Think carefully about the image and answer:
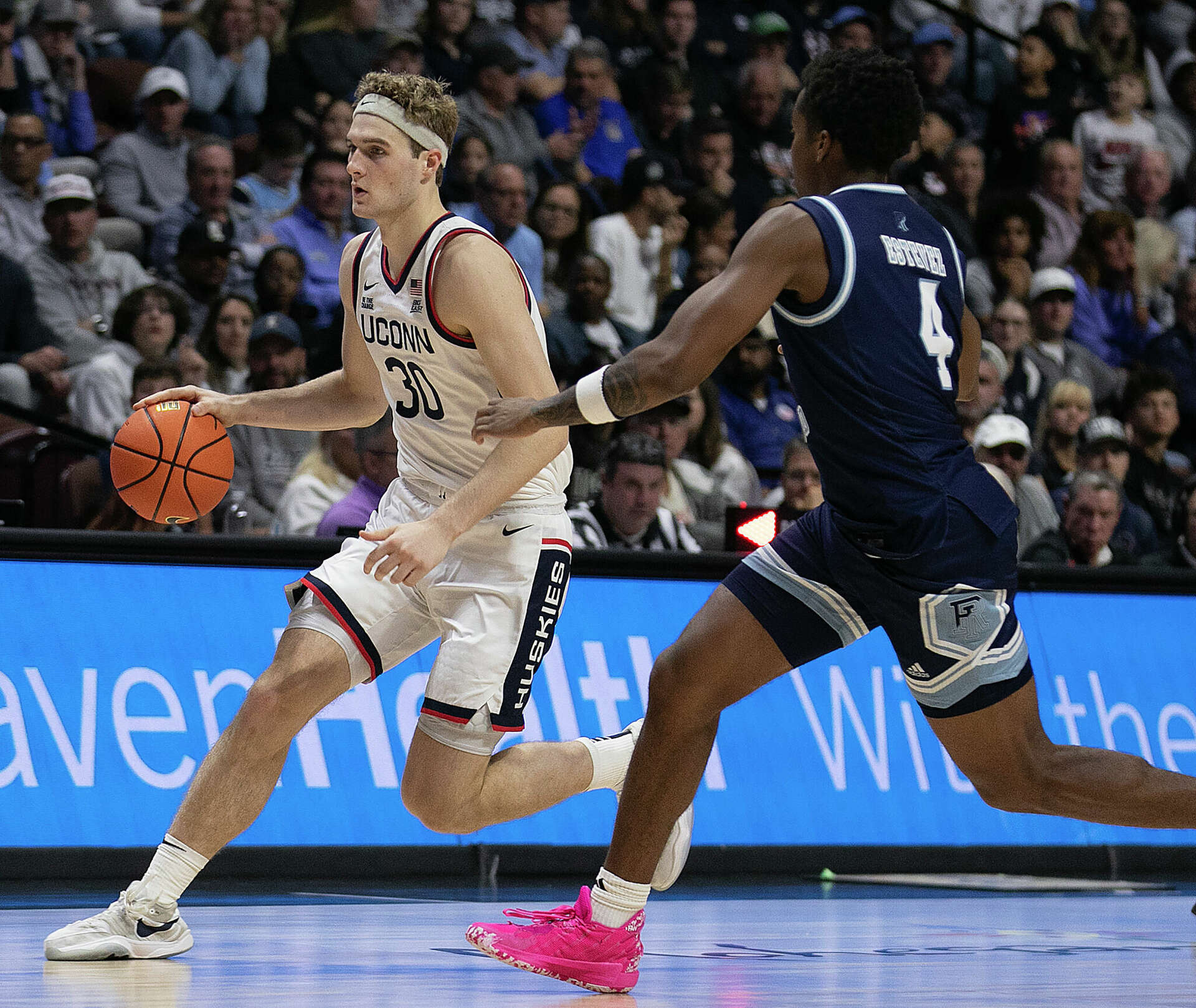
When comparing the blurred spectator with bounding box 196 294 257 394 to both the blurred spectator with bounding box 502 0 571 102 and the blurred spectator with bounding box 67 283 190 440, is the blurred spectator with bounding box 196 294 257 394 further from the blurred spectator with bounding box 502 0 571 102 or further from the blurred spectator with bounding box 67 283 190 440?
the blurred spectator with bounding box 502 0 571 102

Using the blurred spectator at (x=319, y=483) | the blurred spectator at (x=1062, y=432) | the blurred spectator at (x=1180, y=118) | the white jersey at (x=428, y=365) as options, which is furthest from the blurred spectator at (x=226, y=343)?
the blurred spectator at (x=1180, y=118)

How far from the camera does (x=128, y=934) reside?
493cm

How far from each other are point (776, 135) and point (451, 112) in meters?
8.91

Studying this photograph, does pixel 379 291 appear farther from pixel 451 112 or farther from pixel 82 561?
pixel 82 561

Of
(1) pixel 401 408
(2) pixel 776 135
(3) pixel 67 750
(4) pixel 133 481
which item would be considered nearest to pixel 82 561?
(3) pixel 67 750

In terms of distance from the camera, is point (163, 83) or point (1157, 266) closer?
point (163, 83)

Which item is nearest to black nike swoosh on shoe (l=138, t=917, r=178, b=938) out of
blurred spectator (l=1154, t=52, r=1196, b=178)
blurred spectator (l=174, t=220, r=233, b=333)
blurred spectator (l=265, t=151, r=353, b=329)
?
blurred spectator (l=174, t=220, r=233, b=333)

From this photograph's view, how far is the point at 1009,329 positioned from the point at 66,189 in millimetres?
6493

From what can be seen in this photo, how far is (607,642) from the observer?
784 centimetres

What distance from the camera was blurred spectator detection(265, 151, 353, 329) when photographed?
11.0 meters

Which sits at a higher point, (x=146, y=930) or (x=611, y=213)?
(x=611, y=213)

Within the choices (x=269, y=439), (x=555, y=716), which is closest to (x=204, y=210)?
(x=269, y=439)

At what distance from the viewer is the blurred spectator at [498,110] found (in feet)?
40.0

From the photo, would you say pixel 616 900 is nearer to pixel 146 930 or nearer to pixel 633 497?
pixel 146 930
